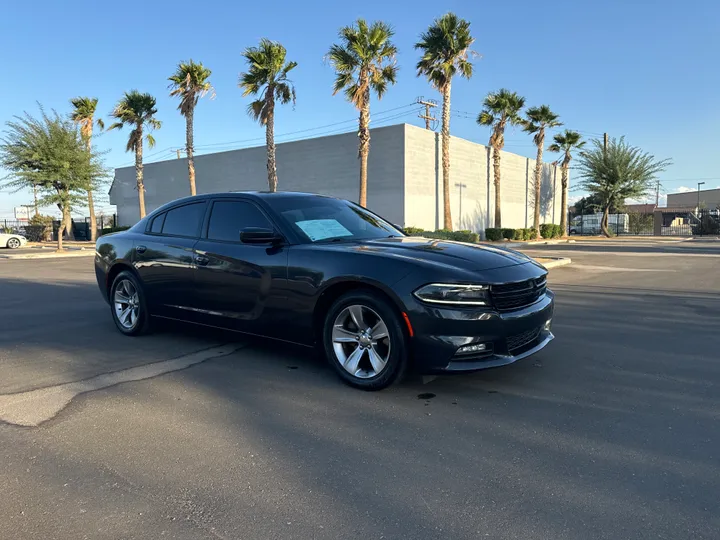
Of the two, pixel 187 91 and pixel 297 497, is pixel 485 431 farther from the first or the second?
pixel 187 91

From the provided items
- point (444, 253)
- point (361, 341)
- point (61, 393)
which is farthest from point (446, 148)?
point (61, 393)

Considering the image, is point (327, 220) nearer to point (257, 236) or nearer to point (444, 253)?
point (257, 236)

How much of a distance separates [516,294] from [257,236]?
2.23 metres

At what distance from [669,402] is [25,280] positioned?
13.6 m

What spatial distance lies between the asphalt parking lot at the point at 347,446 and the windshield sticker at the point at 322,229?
1219 mm

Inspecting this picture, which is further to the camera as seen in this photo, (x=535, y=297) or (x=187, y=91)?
(x=187, y=91)

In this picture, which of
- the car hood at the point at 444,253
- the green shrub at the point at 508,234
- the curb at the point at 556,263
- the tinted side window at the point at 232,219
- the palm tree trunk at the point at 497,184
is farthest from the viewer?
the palm tree trunk at the point at 497,184

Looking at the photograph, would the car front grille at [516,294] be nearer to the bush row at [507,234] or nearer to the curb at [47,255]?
the curb at [47,255]

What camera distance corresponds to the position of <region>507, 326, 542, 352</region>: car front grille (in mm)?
4026

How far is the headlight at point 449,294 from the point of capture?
3.87 m

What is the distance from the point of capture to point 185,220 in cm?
572

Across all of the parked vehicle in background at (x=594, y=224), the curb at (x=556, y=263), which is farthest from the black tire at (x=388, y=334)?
the parked vehicle in background at (x=594, y=224)

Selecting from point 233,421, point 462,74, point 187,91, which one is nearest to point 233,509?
point 233,421

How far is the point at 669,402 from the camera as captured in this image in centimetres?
401
